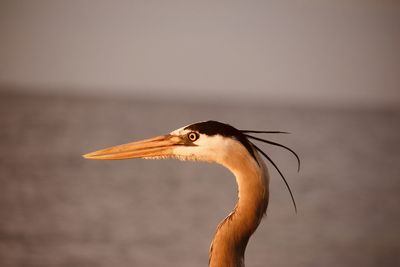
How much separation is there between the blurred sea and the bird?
2.13 meters

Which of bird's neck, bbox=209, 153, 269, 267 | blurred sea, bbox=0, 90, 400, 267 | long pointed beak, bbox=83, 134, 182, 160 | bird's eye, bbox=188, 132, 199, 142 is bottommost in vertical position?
blurred sea, bbox=0, 90, 400, 267

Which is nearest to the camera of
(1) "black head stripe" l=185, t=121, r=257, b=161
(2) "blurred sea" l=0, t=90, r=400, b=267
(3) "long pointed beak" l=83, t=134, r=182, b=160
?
(1) "black head stripe" l=185, t=121, r=257, b=161

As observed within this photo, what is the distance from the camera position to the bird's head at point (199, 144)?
65.6 inches

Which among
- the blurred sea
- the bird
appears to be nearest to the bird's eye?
the bird

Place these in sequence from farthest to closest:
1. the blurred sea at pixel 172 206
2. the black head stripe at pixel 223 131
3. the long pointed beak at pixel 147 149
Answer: the blurred sea at pixel 172 206, the long pointed beak at pixel 147 149, the black head stripe at pixel 223 131

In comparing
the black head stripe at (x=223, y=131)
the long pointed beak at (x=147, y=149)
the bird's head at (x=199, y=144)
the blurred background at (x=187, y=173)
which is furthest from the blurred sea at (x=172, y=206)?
the black head stripe at (x=223, y=131)

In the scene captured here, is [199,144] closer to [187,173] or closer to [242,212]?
[242,212]

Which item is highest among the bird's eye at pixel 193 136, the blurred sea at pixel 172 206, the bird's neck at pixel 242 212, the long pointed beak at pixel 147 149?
the bird's eye at pixel 193 136

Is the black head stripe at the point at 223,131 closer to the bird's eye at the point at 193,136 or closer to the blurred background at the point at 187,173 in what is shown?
the bird's eye at the point at 193,136

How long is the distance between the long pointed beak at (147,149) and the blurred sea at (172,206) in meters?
1.97

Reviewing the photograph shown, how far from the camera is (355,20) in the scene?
20.1 feet

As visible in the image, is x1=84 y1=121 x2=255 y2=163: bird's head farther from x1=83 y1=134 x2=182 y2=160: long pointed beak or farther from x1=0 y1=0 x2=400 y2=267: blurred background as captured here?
x1=0 y1=0 x2=400 y2=267: blurred background

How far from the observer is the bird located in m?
1.66

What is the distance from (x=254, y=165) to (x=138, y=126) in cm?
1202
